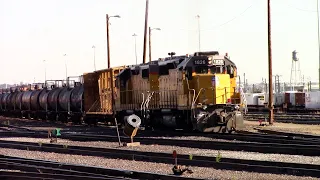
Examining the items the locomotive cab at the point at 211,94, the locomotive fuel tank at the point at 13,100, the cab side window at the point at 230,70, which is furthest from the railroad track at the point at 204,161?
the locomotive fuel tank at the point at 13,100

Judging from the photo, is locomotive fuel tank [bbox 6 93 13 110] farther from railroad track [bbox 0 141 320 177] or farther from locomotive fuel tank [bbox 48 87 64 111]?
railroad track [bbox 0 141 320 177]

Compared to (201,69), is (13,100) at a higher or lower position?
lower

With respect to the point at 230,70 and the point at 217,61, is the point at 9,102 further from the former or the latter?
the point at 217,61

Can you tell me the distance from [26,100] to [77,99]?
34.9 ft

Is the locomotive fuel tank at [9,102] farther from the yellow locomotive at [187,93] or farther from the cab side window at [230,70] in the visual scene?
the cab side window at [230,70]

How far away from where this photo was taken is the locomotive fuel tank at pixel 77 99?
3320 centimetres

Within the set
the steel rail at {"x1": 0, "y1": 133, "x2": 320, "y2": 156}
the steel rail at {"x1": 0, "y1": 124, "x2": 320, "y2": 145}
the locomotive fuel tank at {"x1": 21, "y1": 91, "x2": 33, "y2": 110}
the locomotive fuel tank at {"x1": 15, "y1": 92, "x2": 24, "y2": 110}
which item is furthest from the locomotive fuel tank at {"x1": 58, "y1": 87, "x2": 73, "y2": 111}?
the steel rail at {"x1": 0, "y1": 133, "x2": 320, "y2": 156}

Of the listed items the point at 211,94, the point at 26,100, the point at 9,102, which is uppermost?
the point at 211,94

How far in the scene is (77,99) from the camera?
33.8 metres

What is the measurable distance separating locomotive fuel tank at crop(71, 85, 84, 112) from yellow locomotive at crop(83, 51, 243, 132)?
7.73 meters

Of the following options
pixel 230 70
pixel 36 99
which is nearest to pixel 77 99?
pixel 36 99

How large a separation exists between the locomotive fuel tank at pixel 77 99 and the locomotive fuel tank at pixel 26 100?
8.83 metres

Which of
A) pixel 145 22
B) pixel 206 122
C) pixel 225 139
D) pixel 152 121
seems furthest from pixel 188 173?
pixel 145 22

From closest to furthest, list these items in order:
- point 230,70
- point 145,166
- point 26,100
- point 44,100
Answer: point 145,166
point 230,70
point 44,100
point 26,100
